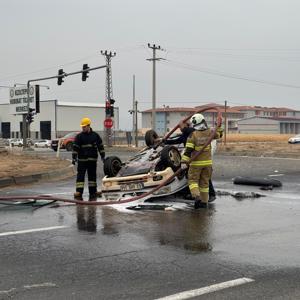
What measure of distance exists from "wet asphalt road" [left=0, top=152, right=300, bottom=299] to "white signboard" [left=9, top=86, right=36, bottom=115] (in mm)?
40903

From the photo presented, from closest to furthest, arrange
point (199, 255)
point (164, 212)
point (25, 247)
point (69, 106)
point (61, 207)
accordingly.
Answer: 1. point (199, 255)
2. point (25, 247)
3. point (164, 212)
4. point (61, 207)
5. point (69, 106)

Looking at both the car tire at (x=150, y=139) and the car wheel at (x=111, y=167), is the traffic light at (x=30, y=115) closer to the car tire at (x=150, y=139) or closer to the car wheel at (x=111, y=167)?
the car tire at (x=150, y=139)

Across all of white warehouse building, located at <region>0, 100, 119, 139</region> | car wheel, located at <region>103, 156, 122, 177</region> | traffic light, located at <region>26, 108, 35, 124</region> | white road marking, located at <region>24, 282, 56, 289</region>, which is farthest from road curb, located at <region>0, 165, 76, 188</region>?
white warehouse building, located at <region>0, 100, 119, 139</region>

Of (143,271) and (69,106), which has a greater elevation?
(69,106)

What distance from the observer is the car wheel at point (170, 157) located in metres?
10.8

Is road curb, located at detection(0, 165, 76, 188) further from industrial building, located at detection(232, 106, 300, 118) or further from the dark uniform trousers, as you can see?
industrial building, located at detection(232, 106, 300, 118)

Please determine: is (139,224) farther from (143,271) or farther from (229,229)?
(143,271)

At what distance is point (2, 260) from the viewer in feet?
20.5

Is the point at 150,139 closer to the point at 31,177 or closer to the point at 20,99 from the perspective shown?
the point at 31,177

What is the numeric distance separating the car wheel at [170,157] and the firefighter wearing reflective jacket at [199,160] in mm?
548

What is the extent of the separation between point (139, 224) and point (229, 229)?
1.45 meters

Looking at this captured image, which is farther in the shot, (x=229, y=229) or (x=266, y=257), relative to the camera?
(x=229, y=229)

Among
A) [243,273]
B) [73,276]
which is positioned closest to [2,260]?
[73,276]

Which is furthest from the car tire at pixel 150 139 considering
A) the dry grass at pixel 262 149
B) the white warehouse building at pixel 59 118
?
the white warehouse building at pixel 59 118
